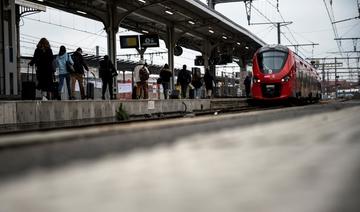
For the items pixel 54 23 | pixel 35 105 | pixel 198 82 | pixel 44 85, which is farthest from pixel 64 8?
pixel 54 23

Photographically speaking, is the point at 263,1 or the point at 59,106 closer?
the point at 59,106

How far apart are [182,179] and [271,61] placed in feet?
66.7

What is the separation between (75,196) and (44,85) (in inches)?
434

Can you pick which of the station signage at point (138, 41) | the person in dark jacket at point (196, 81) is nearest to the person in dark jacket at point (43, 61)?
the station signage at point (138, 41)

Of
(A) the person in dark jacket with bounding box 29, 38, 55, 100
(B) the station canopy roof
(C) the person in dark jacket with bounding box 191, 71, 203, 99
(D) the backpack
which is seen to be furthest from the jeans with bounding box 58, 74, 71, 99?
(C) the person in dark jacket with bounding box 191, 71, 203, 99

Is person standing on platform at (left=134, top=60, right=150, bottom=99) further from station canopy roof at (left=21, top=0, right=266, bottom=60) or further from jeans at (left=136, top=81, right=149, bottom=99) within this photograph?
station canopy roof at (left=21, top=0, right=266, bottom=60)

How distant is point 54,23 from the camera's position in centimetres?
3334

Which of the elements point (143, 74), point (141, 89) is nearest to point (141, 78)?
point (143, 74)

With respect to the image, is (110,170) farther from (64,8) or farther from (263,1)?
(263,1)

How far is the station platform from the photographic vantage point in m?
9.11

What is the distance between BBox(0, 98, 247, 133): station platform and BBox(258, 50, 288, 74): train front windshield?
16.7 ft

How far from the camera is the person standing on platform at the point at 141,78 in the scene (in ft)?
51.2

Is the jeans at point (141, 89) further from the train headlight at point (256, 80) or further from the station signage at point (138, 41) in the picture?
the train headlight at point (256, 80)

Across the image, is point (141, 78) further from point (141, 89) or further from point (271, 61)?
point (271, 61)
